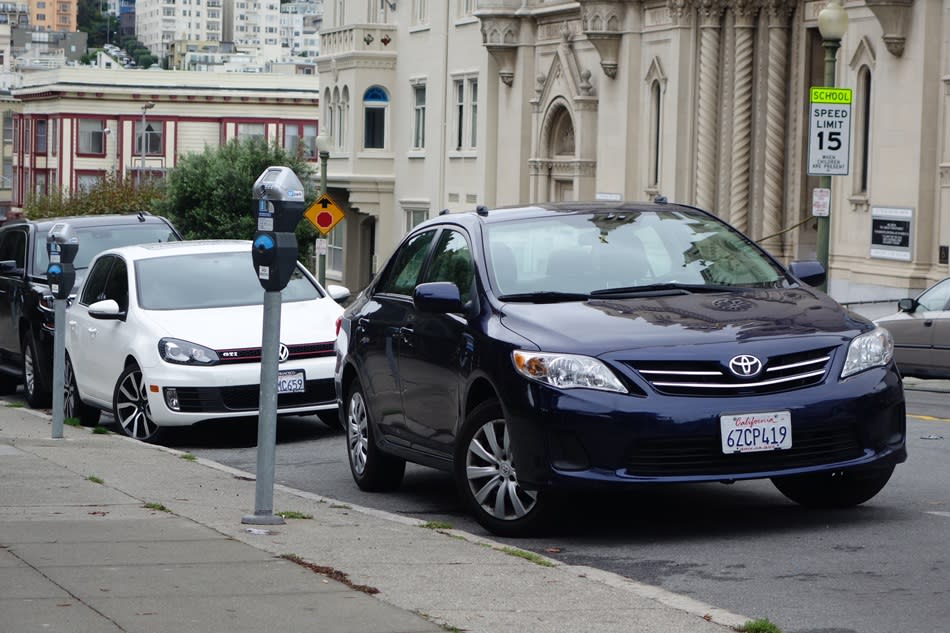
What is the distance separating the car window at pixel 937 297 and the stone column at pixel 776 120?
12816mm

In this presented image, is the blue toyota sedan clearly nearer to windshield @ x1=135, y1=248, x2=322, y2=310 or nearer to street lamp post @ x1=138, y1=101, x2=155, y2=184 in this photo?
windshield @ x1=135, y1=248, x2=322, y2=310

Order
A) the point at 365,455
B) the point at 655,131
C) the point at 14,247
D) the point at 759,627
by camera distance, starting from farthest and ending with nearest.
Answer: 1. the point at 655,131
2. the point at 14,247
3. the point at 365,455
4. the point at 759,627

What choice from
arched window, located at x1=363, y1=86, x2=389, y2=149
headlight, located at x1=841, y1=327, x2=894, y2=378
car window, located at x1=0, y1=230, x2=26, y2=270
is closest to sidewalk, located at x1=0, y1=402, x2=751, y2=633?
headlight, located at x1=841, y1=327, x2=894, y2=378

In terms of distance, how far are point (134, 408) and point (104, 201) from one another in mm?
57666

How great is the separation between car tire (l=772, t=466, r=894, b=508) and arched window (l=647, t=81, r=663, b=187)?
1119 inches

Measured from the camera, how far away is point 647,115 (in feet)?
125

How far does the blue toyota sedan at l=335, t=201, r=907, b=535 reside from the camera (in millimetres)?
8508

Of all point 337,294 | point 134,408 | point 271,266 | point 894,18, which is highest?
point 894,18

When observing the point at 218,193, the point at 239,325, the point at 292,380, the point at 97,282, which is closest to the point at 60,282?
the point at 239,325

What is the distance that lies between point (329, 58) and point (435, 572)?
49.8m

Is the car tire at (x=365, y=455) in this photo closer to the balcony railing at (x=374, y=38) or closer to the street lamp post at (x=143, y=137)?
the balcony railing at (x=374, y=38)

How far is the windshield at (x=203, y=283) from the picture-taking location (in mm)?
15039

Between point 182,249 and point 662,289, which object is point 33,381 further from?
point 662,289

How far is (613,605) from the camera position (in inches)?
274
